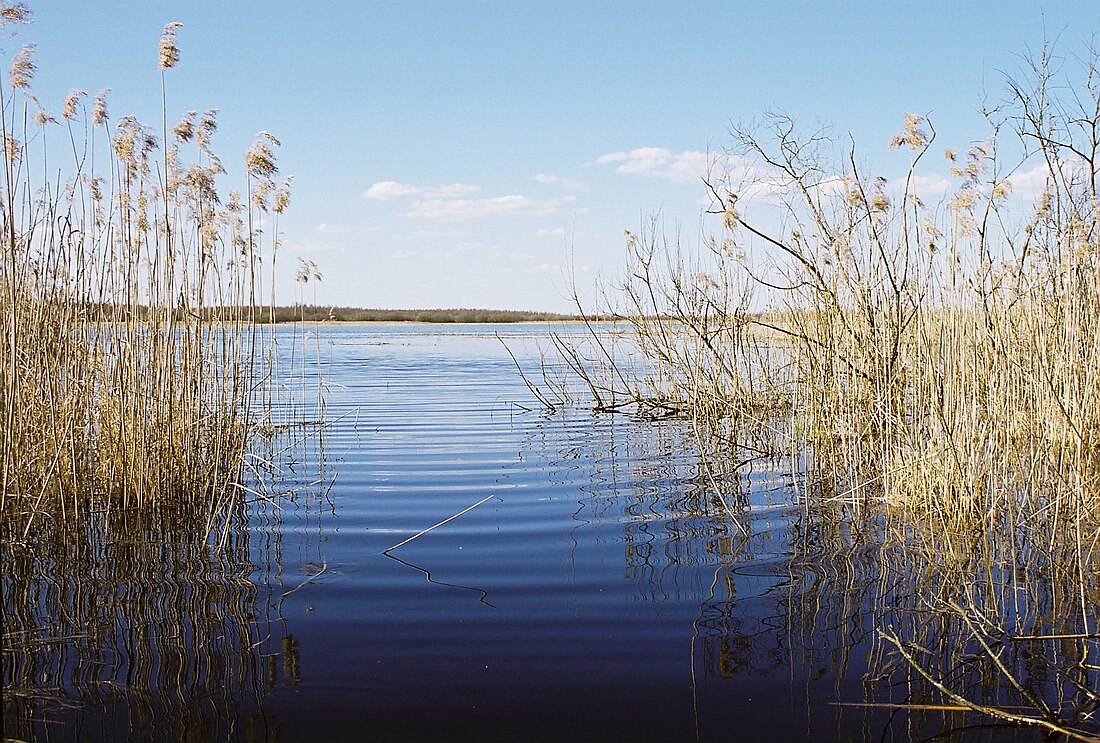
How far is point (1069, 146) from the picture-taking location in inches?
170

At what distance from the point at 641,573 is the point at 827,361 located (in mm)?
2463

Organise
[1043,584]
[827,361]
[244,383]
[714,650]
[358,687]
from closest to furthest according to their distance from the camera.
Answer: [358,687]
[714,650]
[1043,584]
[244,383]
[827,361]

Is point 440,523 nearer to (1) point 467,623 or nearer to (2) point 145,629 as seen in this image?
(1) point 467,623

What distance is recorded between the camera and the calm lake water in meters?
2.49

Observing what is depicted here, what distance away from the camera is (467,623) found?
3.24 meters

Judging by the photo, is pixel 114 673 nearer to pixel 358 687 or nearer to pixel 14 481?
pixel 358 687

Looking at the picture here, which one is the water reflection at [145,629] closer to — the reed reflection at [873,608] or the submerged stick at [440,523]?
the submerged stick at [440,523]

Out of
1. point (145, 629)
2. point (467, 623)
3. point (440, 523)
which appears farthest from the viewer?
point (440, 523)

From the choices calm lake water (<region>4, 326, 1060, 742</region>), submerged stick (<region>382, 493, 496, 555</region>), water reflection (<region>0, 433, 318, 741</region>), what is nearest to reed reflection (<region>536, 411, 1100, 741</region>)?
calm lake water (<region>4, 326, 1060, 742</region>)

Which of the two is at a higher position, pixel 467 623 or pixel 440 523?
pixel 440 523

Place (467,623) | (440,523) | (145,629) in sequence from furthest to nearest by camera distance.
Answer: (440,523) → (467,623) → (145,629)

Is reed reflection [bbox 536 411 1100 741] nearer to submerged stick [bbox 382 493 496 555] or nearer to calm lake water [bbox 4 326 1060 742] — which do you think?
calm lake water [bbox 4 326 1060 742]

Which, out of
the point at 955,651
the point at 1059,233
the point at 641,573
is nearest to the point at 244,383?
the point at 641,573

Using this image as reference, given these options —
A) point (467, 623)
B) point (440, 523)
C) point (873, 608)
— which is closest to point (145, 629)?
point (467, 623)
